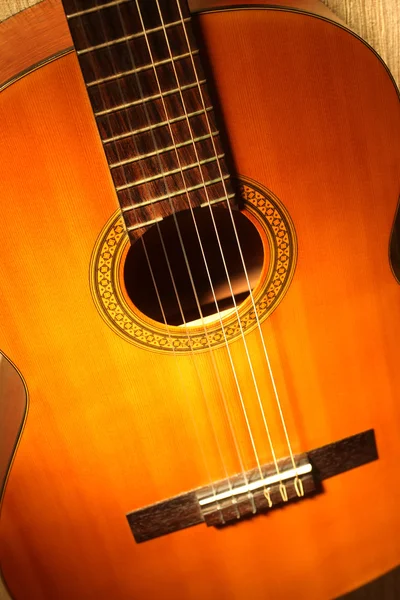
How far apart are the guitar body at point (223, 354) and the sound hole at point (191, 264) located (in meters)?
0.09

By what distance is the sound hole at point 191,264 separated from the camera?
0.77m

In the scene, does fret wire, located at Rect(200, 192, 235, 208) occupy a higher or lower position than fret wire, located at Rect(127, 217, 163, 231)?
higher

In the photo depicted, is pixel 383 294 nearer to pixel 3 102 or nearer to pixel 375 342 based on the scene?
pixel 375 342

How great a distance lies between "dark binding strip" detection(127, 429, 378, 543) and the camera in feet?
2.49

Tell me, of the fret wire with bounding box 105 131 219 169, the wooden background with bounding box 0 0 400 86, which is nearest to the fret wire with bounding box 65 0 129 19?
the fret wire with bounding box 105 131 219 169

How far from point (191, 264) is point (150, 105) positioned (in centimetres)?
27

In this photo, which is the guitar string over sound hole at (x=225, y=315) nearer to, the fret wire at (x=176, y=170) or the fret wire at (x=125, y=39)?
the fret wire at (x=176, y=170)

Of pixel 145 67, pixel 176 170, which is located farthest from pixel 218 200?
pixel 145 67

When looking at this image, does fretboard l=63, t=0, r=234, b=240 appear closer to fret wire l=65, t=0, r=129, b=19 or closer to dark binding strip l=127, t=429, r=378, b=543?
fret wire l=65, t=0, r=129, b=19

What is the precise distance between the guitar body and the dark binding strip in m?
0.01

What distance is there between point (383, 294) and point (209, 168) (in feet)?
0.94

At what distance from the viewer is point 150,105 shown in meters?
0.63

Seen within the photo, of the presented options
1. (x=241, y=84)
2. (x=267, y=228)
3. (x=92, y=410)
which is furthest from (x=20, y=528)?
(x=241, y=84)

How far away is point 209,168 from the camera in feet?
2.17
